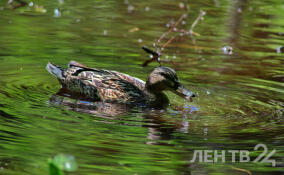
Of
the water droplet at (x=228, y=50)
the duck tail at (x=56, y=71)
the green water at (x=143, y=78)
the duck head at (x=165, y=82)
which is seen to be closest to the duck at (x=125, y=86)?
the duck head at (x=165, y=82)

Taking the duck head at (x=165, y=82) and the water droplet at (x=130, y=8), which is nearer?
the duck head at (x=165, y=82)

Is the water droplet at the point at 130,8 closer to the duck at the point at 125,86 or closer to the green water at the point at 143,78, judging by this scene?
the green water at the point at 143,78

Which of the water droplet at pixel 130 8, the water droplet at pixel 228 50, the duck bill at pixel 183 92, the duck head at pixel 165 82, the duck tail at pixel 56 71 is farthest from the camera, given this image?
the water droplet at pixel 130 8

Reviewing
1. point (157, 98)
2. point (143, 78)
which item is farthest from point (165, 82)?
point (143, 78)

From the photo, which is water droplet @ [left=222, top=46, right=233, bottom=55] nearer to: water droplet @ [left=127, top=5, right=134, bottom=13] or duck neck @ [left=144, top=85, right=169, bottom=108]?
duck neck @ [left=144, top=85, right=169, bottom=108]

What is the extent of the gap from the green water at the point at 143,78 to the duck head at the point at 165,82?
0.26 metres

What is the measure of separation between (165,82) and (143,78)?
4.62ft

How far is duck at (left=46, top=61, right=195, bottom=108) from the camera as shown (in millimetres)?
8695

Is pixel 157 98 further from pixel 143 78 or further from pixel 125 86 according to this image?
pixel 143 78

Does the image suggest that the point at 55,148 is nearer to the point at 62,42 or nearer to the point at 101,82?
the point at 101,82

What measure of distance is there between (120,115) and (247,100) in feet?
7.54

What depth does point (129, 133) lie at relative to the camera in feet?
23.0

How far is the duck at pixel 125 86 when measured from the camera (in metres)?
8.70

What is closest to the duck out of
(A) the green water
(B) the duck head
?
(B) the duck head
